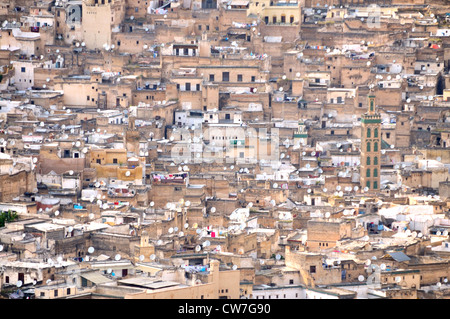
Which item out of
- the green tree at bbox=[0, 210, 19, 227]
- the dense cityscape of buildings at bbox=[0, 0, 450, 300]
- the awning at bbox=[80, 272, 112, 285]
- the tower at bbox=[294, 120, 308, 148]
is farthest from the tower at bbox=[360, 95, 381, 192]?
the awning at bbox=[80, 272, 112, 285]

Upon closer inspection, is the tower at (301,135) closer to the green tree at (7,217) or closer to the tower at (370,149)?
the tower at (370,149)

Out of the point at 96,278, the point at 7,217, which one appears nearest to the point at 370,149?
the point at 7,217

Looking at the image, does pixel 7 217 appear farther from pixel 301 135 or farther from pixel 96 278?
pixel 301 135

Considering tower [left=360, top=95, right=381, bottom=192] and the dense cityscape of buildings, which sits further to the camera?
tower [left=360, top=95, right=381, bottom=192]

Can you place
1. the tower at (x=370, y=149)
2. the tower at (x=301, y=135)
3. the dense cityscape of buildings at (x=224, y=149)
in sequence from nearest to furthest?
the dense cityscape of buildings at (x=224, y=149) → the tower at (x=370, y=149) → the tower at (x=301, y=135)

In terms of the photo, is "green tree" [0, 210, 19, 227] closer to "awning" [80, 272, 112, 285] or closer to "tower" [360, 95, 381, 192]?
"awning" [80, 272, 112, 285]

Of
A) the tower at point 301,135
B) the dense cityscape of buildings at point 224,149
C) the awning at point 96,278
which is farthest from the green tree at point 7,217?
the tower at point 301,135
